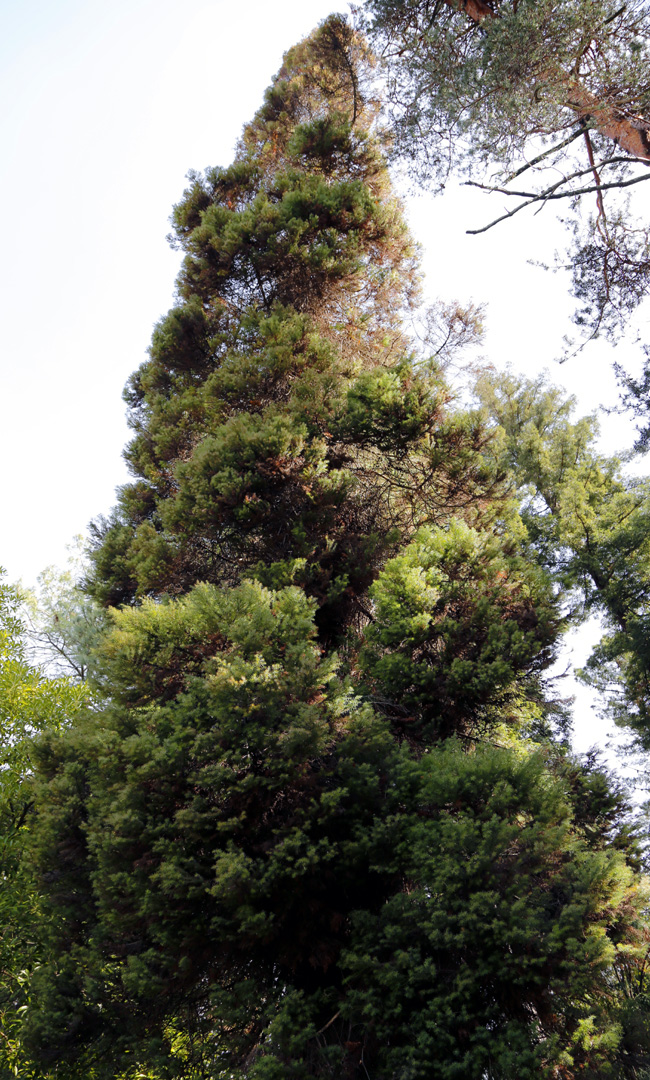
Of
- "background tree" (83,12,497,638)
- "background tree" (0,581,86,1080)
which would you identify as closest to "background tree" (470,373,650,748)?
"background tree" (83,12,497,638)

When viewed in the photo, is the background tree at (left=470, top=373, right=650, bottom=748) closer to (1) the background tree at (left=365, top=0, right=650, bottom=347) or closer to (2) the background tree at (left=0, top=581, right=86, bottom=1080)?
(1) the background tree at (left=365, top=0, right=650, bottom=347)

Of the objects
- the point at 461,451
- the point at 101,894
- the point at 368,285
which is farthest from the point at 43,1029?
the point at 368,285

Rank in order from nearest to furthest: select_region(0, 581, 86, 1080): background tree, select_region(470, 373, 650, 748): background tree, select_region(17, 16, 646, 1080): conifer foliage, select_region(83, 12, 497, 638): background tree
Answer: select_region(17, 16, 646, 1080): conifer foliage < select_region(83, 12, 497, 638): background tree < select_region(0, 581, 86, 1080): background tree < select_region(470, 373, 650, 748): background tree

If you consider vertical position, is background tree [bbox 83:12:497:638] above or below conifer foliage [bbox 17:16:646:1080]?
above

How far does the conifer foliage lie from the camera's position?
5898 millimetres

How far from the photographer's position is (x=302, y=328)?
996cm

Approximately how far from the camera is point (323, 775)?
22.1ft

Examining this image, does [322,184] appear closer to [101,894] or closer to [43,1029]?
[101,894]

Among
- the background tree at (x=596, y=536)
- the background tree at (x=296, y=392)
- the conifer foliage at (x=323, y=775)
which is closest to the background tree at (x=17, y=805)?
the conifer foliage at (x=323, y=775)

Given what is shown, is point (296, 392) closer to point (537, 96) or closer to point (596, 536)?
point (537, 96)

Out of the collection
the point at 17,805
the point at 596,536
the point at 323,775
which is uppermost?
the point at 596,536

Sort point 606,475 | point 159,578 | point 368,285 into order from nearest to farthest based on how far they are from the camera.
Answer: point 159,578 < point 368,285 < point 606,475

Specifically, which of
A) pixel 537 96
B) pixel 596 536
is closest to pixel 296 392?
pixel 537 96

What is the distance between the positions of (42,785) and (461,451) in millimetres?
6804
